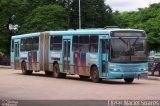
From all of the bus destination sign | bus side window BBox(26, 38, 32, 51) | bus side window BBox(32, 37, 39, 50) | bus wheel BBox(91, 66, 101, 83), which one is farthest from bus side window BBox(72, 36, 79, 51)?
bus side window BBox(26, 38, 32, 51)

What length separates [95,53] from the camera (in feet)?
98.9

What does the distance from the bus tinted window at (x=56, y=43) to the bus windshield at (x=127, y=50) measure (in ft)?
24.9

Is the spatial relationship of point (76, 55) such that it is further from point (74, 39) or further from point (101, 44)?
point (101, 44)

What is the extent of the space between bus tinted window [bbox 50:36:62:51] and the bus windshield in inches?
299

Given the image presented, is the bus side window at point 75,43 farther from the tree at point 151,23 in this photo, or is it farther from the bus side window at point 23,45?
the tree at point 151,23

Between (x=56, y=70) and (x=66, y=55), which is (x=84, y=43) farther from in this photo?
(x=56, y=70)

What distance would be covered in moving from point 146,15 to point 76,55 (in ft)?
197

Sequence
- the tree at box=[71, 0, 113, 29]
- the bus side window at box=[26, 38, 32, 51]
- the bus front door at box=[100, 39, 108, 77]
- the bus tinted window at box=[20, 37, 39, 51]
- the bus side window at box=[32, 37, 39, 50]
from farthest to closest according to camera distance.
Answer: the tree at box=[71, 0, 113, 29], the bus side window at box=[26, 38, 32, 51], the bus tinted window at box=[20, 37, 39, 51], the bus side window at box=[32, 37, 39, 50], the bus front door at box=[100, 39, 108, 77]

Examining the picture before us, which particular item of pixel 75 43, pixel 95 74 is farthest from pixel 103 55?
pixel 75 43

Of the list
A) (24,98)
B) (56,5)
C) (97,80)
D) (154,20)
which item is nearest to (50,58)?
(97,80)

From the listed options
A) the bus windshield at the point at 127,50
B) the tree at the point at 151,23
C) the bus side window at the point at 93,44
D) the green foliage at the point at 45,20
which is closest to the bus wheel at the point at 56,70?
the bus side window at the point at 93,44

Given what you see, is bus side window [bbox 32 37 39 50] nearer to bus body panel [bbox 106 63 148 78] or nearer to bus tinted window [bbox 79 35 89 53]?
bus tinted window [bbox 79 35 89 53]

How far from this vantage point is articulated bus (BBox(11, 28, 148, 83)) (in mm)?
28406

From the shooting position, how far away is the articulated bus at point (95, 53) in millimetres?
28406
